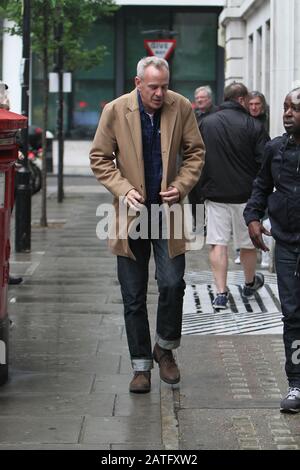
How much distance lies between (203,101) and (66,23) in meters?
7.73

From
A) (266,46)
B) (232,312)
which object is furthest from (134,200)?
(266,46)

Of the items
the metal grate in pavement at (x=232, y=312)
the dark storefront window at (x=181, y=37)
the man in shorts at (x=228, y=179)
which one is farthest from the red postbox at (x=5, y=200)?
the dark storefront window at (x=181, y=37)

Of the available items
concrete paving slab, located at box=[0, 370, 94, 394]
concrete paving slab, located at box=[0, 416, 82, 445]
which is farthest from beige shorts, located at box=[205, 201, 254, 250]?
concrete paving slab, located at box=[0, 416, 82, 445]

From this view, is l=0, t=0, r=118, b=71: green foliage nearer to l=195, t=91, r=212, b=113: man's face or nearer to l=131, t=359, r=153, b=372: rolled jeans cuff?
l=195, t=91, r=212, b=113: man's face

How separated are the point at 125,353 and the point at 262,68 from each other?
10239 mm

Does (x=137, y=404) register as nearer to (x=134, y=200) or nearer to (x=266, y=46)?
(x=134, y=200)

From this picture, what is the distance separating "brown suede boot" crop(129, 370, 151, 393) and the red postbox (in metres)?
0.82

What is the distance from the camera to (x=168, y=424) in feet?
20.8

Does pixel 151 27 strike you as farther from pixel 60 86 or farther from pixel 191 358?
pixel 191 358

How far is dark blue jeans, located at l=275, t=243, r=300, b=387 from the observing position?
265 inches

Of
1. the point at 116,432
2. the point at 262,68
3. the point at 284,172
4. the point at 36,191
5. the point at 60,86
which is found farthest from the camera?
the point at 36,191

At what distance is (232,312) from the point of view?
32.9 feet

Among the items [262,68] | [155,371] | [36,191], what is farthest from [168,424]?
[36,191]

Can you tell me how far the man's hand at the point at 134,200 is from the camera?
22.3ft
